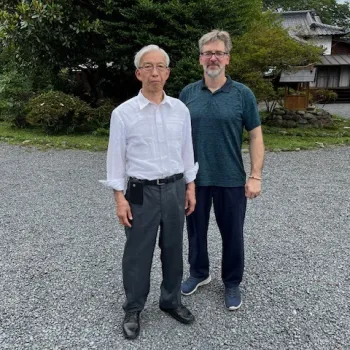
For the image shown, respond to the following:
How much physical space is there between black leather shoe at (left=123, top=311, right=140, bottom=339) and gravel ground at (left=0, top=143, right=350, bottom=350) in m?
0.05

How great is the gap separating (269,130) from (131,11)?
14.4 feet

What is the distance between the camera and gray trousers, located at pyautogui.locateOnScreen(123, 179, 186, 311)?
2.05 metres

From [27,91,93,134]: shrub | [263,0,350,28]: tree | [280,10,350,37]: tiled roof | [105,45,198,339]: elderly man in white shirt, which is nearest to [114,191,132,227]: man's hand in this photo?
[105,45,198,339]: elderly man in white shirt

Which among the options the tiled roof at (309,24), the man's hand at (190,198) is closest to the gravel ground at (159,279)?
the man's hand at (190,198)

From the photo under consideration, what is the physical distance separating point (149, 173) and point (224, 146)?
51 centimetres

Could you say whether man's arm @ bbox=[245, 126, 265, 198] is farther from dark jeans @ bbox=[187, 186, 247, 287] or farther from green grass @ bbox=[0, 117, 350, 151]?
green grass @ bbox=[0, 117, 350, 151]

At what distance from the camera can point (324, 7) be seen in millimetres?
35781

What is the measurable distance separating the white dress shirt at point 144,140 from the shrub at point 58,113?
7.14 meters

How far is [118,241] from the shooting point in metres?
3.51

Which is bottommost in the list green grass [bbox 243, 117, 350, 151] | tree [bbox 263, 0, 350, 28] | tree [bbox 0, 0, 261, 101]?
green grass [bbox 243, 117, 350, 151]

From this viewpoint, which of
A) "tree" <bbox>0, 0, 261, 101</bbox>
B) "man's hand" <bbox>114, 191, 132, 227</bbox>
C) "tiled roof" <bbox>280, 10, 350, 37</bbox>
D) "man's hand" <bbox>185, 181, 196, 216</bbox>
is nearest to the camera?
"man's hand" <bbox>114, 191, 132, 227</bbox>

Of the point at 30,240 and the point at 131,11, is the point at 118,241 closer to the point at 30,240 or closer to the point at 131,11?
the point at 30,240

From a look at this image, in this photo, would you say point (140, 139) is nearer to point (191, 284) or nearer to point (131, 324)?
point (131, 324)

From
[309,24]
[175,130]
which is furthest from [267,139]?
[309,24]
